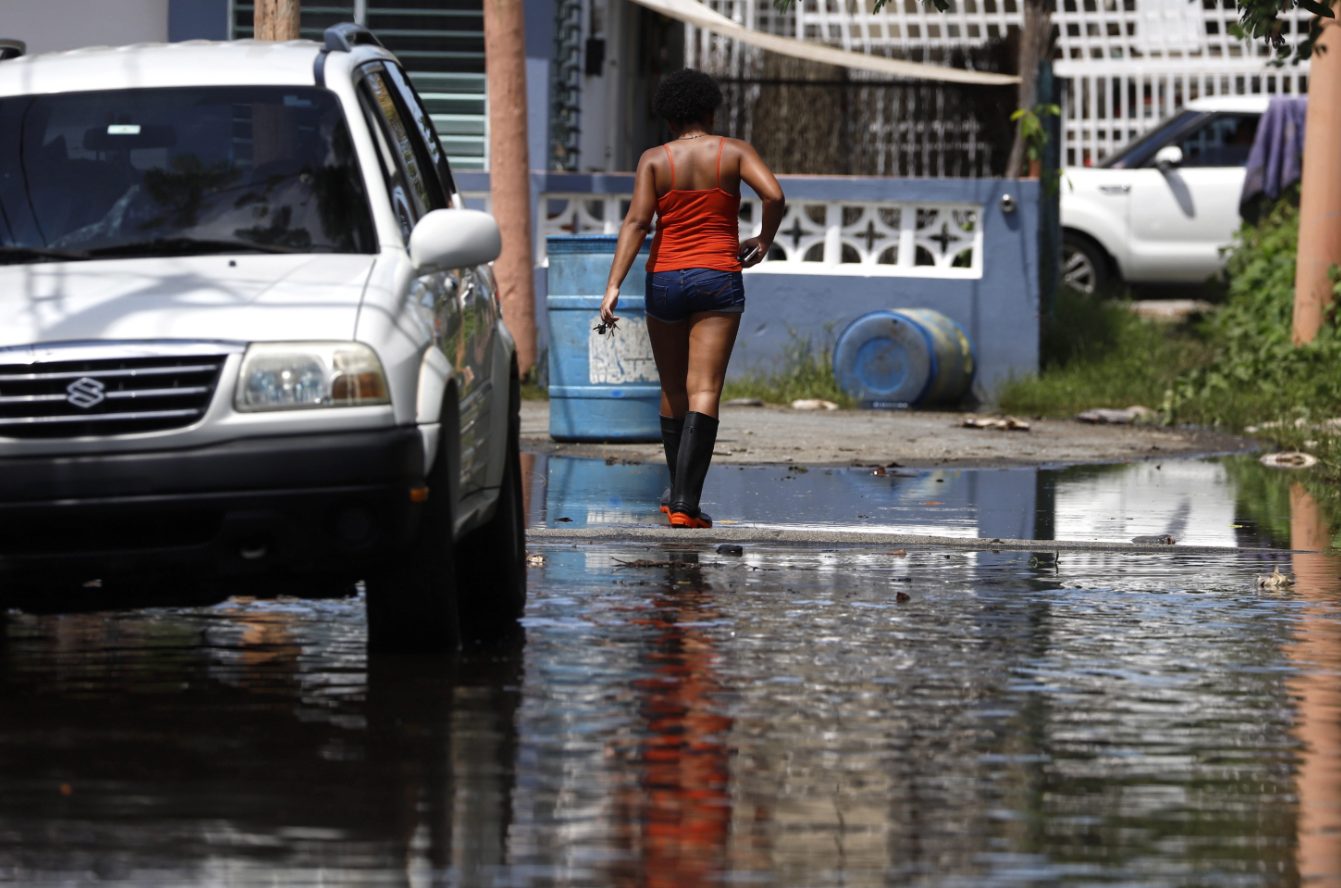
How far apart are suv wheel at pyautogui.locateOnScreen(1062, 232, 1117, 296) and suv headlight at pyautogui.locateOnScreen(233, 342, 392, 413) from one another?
1707cm

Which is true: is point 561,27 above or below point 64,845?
above

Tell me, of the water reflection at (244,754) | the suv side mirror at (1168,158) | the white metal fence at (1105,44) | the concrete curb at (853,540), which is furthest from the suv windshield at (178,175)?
the white metal fence at (1105,44)

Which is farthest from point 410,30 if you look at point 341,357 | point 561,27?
point 341,357

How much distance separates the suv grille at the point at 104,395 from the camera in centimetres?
664

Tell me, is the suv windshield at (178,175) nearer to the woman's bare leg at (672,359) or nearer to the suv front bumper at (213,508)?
the suv front bumper at (213,508)

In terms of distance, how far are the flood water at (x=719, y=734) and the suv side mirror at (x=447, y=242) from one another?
3.67 feet

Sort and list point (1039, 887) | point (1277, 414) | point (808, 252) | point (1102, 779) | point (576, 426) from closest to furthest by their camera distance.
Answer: point (1039, 887), point (1102, 779), point (576, 426), point (1277, 414), point (808, 252)

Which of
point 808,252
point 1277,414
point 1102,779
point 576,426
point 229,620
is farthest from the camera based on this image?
point 808,252

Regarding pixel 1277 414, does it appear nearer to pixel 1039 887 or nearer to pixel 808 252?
pixel 808 252

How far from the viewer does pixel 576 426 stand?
15469 millimetres

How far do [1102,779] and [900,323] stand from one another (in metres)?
12.2

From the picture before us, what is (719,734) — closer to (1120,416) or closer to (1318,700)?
(1318,700)

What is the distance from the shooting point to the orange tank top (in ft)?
35.9

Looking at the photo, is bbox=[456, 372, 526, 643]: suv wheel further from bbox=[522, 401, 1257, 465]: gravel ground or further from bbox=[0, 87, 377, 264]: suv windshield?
bbox=[522, 401, 1257, 465]: gravel ground
